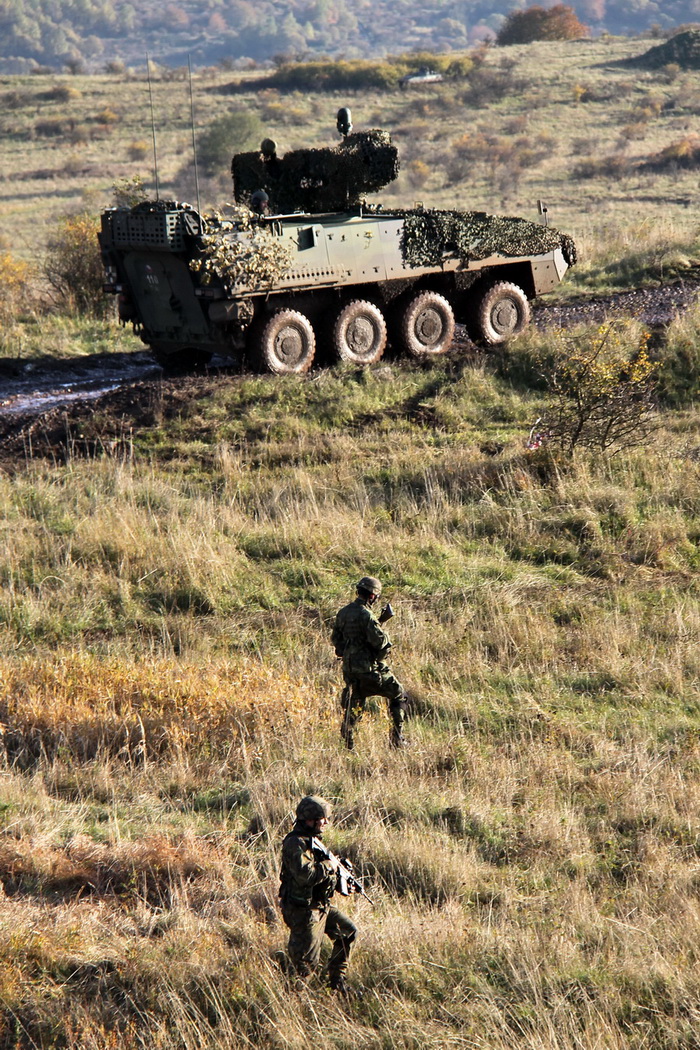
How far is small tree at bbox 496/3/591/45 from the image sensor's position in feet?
213

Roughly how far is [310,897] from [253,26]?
584ft

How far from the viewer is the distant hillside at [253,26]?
146 metres

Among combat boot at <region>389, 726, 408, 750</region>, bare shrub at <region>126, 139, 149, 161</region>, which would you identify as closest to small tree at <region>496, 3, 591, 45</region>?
bare shrub at <region>126, 139, 149, 161</region>

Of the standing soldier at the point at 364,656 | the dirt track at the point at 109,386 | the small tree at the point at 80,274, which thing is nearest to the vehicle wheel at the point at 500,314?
the dirt track at the point at 109,386

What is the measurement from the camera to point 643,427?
11.7 meters

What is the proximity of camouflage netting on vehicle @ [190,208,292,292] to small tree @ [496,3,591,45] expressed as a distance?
57.8 metres

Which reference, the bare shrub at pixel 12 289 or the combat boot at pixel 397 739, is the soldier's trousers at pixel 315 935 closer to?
the combat boot at pixel 397 739

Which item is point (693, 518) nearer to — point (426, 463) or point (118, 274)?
point (426, 463)

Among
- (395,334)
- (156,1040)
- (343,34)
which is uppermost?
(343,34)

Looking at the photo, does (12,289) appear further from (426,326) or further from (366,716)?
(366,716)

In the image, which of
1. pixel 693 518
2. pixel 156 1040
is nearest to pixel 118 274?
pixel 693 518

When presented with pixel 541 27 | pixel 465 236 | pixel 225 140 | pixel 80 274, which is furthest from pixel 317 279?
pixel 541 27

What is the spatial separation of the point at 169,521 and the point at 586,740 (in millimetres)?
4485

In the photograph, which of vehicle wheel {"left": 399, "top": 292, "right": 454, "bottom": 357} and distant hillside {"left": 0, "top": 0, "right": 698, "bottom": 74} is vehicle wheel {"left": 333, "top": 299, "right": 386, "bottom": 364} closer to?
vehicle wheel {"left": 399, "top": 292, "right": 454, "bottom": 357}
